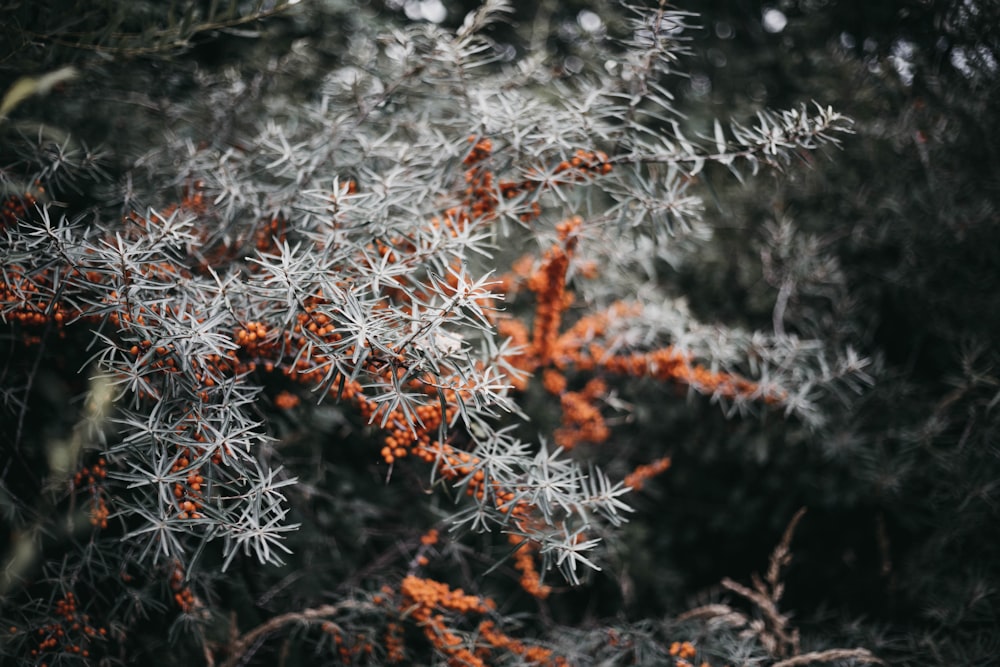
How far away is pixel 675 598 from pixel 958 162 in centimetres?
198

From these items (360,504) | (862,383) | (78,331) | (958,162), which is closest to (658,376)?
(862,383)

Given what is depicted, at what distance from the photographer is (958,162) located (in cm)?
228

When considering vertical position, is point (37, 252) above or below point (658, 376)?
above

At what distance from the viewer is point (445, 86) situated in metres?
2.01

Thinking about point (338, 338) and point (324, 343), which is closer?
point (324, 343)

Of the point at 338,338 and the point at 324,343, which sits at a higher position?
the point at 324,343

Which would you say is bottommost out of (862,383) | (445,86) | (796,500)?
(796,500)

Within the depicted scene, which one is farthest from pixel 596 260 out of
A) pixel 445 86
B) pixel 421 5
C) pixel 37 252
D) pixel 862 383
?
pixel 37 252

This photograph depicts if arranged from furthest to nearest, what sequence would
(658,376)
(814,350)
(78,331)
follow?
(814,350), (658,376), (78,331)

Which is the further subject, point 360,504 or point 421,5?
point 421,5

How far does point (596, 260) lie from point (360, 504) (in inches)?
47.3

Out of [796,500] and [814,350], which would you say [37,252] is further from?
[796,500]

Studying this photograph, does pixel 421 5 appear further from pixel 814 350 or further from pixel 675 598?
pixel 675 598

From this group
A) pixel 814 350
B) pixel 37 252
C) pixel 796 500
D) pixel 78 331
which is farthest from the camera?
pixel 796 500
